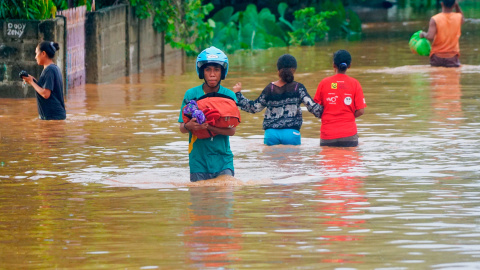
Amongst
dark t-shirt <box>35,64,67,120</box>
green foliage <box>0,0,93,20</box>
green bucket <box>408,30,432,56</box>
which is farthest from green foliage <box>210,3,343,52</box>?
dark t-shirt <box>35,64,67,120</box>

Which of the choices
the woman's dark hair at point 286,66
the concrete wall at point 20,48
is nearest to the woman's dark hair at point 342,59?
the woman's dark hair at point 286,66

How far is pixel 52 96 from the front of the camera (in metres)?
15.0

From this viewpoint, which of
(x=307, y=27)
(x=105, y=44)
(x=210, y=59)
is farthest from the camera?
(x=307, y=27)

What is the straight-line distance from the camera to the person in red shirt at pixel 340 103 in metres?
12.2

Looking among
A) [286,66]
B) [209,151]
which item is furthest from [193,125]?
[286,66]

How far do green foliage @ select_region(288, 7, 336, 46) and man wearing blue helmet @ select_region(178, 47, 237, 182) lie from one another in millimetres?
22011

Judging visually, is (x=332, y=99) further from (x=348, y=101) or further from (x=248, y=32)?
(x=248, y=32)

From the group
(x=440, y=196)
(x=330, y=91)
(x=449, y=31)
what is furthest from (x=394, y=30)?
(x=440, y=196)

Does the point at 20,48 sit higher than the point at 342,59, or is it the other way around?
the point at 342,59

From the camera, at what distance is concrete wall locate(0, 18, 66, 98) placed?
1847 centimetres

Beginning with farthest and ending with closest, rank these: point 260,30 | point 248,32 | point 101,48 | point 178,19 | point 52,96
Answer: point 260,30, point 248,32, point 178,19, point 101,48, point 52,96

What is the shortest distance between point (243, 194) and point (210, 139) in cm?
59

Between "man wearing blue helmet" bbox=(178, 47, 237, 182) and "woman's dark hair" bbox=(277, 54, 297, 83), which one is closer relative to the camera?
"man wearing blue helmet" bbox=(178, 47, 237, 182)

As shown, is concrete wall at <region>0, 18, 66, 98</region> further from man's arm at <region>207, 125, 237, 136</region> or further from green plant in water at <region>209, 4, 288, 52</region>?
green plant in water at <region>209, 4, 288, 52</region>
